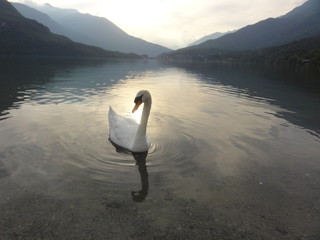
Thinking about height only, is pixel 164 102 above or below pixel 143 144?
below

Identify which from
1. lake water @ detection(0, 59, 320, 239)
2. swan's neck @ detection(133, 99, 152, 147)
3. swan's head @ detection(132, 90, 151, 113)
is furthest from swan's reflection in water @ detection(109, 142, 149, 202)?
swan's head @ detection(132, 90, 151, 113)

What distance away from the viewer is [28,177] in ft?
31.6

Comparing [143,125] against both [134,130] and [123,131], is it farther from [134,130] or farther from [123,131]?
[123,131]

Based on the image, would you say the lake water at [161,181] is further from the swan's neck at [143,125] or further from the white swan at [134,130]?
the swan's neck at [143,125]

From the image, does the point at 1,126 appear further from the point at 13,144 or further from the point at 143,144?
the point at 143,144

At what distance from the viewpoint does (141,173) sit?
33.8ft

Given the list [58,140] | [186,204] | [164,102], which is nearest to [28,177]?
[58,140]

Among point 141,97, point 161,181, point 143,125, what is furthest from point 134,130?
point 161,181

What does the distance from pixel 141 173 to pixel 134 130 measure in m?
3.00

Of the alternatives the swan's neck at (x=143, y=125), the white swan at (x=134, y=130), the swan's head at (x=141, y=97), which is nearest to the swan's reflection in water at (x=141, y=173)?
the white swan at (x=134, y=130)

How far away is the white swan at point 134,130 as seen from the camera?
1131 centimetres

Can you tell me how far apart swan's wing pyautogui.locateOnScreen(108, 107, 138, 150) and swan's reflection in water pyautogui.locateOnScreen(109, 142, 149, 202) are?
27 cm

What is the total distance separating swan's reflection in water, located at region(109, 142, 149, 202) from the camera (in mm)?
8750

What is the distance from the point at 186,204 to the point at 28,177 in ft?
19.9
